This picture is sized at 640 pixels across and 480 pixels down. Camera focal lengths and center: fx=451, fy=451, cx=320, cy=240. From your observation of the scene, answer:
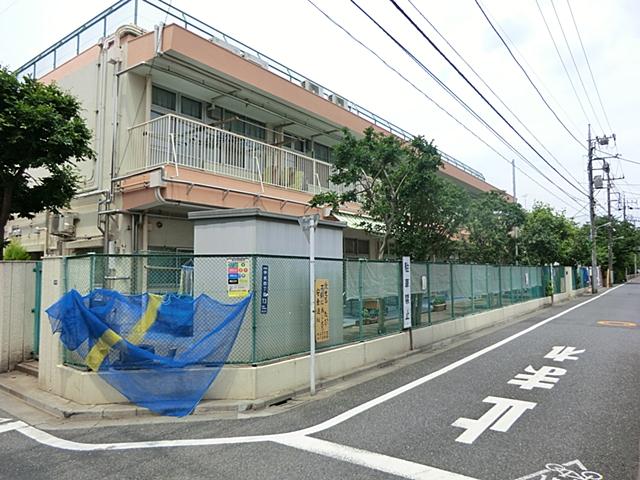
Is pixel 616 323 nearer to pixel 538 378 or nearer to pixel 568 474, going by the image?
pixel 538 378

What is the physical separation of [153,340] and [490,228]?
14282 mm

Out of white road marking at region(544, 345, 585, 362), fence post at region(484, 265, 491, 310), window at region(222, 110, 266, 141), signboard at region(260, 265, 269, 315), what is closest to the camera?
signboard at region(260, 265, 269, 315)

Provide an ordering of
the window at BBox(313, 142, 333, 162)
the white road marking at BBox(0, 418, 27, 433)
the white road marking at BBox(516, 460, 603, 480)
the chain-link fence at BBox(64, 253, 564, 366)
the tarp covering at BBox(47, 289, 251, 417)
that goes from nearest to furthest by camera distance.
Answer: the white road marking at BBox(516, 460, 603, 480) → the white road marking at BBox(0, 418, 27, 433) → the tarp covering at BBox(47, 289, 251, 417) → the chain-link fence at BBox(64, 253, 564, 366) → the window at BBox(313, 142, 333, 162)

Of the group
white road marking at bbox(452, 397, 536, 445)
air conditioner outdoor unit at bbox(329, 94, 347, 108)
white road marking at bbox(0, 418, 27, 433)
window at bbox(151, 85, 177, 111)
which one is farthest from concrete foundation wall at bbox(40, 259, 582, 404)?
air conditioner outdoor unit at bbox(329, 94, 347, 108)

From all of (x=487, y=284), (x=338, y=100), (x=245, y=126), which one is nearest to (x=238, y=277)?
(x=245, y=126)

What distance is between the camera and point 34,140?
8.41 m

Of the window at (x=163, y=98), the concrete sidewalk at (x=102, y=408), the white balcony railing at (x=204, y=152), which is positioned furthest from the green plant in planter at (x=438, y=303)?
the window at (x=163, y=98)

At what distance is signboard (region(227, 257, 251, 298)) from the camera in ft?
21.1

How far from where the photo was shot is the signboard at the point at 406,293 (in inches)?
385

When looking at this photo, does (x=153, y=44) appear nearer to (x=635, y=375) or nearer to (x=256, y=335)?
(x=256, y=335)

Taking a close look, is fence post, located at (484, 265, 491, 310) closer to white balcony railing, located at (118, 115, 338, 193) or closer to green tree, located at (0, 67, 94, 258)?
white balcony railing, located at (118, 115, 338, 193)

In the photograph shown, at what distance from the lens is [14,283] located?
818 centimetres

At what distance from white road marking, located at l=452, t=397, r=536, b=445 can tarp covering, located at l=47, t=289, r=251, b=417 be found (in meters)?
3.14

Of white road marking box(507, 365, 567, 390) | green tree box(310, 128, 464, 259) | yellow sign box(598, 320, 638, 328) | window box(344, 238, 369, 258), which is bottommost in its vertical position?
yellow sign box(598, 320, 638, 328)
